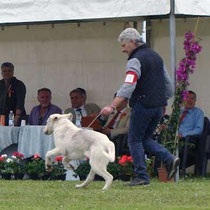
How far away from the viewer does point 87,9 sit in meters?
10.8

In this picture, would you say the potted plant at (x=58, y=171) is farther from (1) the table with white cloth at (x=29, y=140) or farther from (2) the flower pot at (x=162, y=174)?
(2) the flower pot at (x=162, y=174)

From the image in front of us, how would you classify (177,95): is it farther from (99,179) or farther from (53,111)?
(53,111)

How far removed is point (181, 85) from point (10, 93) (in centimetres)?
367

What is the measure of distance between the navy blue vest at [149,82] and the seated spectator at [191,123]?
2.92 metres

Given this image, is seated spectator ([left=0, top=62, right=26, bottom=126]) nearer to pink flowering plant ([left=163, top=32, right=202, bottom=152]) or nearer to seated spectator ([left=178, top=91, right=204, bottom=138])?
seated spectator ([left=178, top=91, right=204, bottom=138])

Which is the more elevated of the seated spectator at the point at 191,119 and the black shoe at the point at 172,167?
the seated spectator at the point at 191,119

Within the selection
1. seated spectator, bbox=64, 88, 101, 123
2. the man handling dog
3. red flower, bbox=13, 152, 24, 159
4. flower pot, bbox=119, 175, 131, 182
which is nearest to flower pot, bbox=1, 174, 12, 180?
red flower, bbox=13, 152, 24, 159

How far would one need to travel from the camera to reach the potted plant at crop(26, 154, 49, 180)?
11.2 meters

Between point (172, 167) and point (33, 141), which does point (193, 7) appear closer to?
point (172, 167)

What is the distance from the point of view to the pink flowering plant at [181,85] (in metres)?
10.8

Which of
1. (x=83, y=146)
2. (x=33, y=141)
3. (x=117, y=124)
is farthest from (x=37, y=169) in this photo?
(x=83, y=146)

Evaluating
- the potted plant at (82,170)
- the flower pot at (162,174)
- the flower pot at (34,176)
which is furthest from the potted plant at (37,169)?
the flower pot at (162,174)

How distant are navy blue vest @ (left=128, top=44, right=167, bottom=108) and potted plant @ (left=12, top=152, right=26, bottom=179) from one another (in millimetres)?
2602

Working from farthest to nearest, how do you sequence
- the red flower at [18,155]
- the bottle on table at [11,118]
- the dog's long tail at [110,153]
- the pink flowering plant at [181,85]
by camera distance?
the bottle on table at [11,118], the red flower at [18,155], the pink flowering plant at [181,85], the dog's long tail at [110,153]
